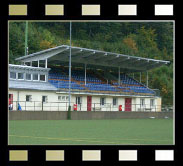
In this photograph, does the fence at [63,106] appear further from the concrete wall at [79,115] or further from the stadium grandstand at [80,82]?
the concrete wall at [79,115]

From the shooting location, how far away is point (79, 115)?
30.9 metres

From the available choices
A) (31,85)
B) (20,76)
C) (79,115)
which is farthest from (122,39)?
(79,115)

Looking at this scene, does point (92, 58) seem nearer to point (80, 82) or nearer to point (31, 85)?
point (80, 82)

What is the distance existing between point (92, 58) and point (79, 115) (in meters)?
11.3

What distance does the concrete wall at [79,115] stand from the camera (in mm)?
26855

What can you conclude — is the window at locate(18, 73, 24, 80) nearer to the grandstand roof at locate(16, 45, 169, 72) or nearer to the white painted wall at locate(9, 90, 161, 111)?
the white painted wall at locate(9, 90, 161, 111)

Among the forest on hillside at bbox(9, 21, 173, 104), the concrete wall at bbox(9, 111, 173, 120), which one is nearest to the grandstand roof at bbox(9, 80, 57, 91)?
the concrete wall at bbox(9, 111, 173, 120)

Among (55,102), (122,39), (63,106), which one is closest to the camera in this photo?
(55,102)

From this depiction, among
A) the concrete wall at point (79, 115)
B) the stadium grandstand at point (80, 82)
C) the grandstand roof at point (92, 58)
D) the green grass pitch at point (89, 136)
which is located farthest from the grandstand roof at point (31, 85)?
the green grass pitch at point (89, 136)

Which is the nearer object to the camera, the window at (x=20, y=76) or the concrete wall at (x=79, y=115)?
the concrete wall at (x=79, y=115)
